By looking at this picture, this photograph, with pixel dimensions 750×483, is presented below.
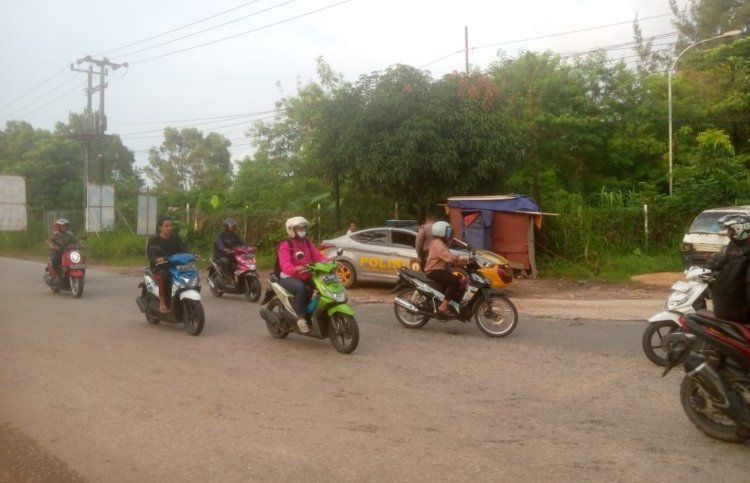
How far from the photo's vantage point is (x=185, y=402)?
6141mm

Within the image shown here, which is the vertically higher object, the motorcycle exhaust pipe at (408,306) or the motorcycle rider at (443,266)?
the motorcycle rider at (443,266)

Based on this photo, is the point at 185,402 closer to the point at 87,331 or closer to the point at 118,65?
the point at 87,331

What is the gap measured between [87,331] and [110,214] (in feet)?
65.1

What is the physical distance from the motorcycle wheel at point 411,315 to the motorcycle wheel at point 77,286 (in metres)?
7.32

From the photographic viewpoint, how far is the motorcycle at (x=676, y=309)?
24.1ft

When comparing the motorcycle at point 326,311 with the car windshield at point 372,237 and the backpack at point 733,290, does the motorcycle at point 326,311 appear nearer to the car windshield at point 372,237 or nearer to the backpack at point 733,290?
the backpack at point 733,290

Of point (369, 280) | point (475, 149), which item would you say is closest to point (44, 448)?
point (369, 280)

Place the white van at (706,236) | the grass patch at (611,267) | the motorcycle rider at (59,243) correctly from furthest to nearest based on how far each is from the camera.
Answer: the grass patch at (611,267)
the white van at (706,236)
the motorcycle rider at (59,243)

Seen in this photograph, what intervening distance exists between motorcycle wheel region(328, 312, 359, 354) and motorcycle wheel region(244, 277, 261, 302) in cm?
511

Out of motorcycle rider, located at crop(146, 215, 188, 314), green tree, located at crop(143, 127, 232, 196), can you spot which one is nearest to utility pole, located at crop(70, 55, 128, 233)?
green tree, located at crop(143, 127, 232, 196)

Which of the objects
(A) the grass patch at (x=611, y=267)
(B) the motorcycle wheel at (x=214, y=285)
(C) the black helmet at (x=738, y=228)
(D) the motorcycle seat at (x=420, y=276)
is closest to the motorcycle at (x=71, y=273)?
(B) the motorcycle wheel at (x=214, y=285)

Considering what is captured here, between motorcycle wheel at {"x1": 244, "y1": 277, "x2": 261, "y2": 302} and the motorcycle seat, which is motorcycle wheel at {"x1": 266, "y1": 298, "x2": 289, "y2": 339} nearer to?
the motorcycle seat

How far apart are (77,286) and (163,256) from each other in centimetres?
517

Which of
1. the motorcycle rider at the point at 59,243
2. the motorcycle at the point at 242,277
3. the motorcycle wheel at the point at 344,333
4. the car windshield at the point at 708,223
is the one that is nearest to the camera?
the motorcycle wheel at the point at 344,333
